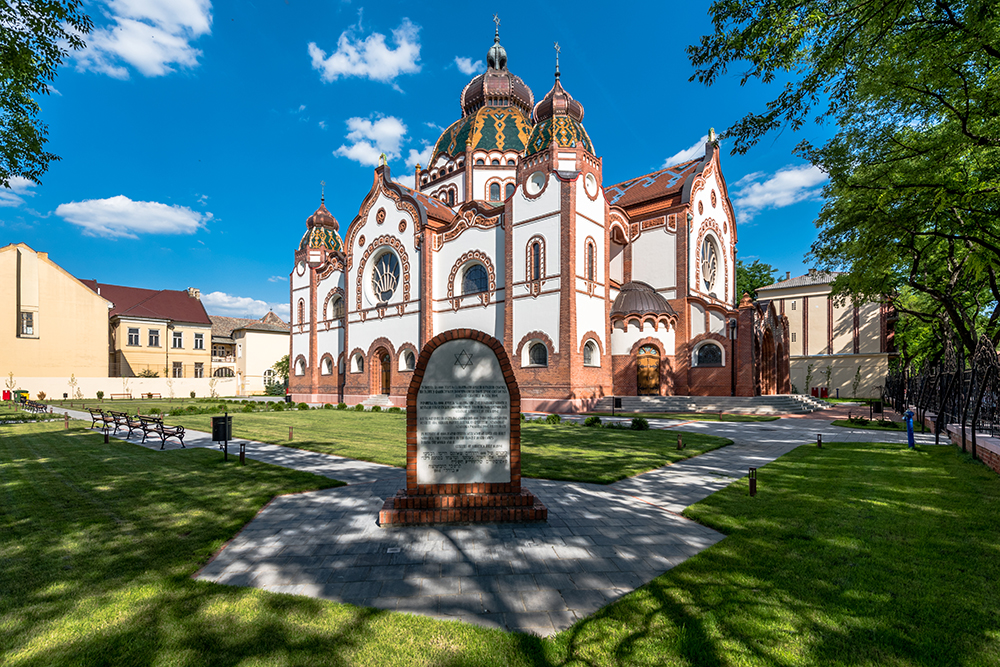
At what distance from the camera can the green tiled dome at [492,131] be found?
37.5 m

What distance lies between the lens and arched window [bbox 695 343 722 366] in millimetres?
27092

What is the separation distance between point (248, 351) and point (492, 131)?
38.2m

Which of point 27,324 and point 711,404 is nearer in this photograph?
point 711,404

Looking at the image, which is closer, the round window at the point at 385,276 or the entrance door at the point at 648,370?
the entrance door at the point at 648,370

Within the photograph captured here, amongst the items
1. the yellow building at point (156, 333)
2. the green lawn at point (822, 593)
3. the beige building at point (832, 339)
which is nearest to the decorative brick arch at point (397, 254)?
the yellow building at point (156, 333)

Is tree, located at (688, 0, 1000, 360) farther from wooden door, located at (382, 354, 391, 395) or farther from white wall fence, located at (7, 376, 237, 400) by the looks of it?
white wall fence, located at (7, 376, 237, 400)

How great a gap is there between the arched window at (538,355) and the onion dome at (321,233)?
24613mm

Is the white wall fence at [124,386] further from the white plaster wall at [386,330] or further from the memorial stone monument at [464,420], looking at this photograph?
the memorial stone monument at [464,420]

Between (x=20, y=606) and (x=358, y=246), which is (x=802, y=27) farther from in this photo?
(x=358, y=246)

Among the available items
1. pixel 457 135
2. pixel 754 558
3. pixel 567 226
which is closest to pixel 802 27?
pixel 754 558

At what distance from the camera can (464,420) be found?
6.53 m

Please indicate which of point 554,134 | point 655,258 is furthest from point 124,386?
point 655,258

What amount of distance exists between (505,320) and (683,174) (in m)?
17.9

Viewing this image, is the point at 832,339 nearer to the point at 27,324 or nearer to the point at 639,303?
the point at 639,303
